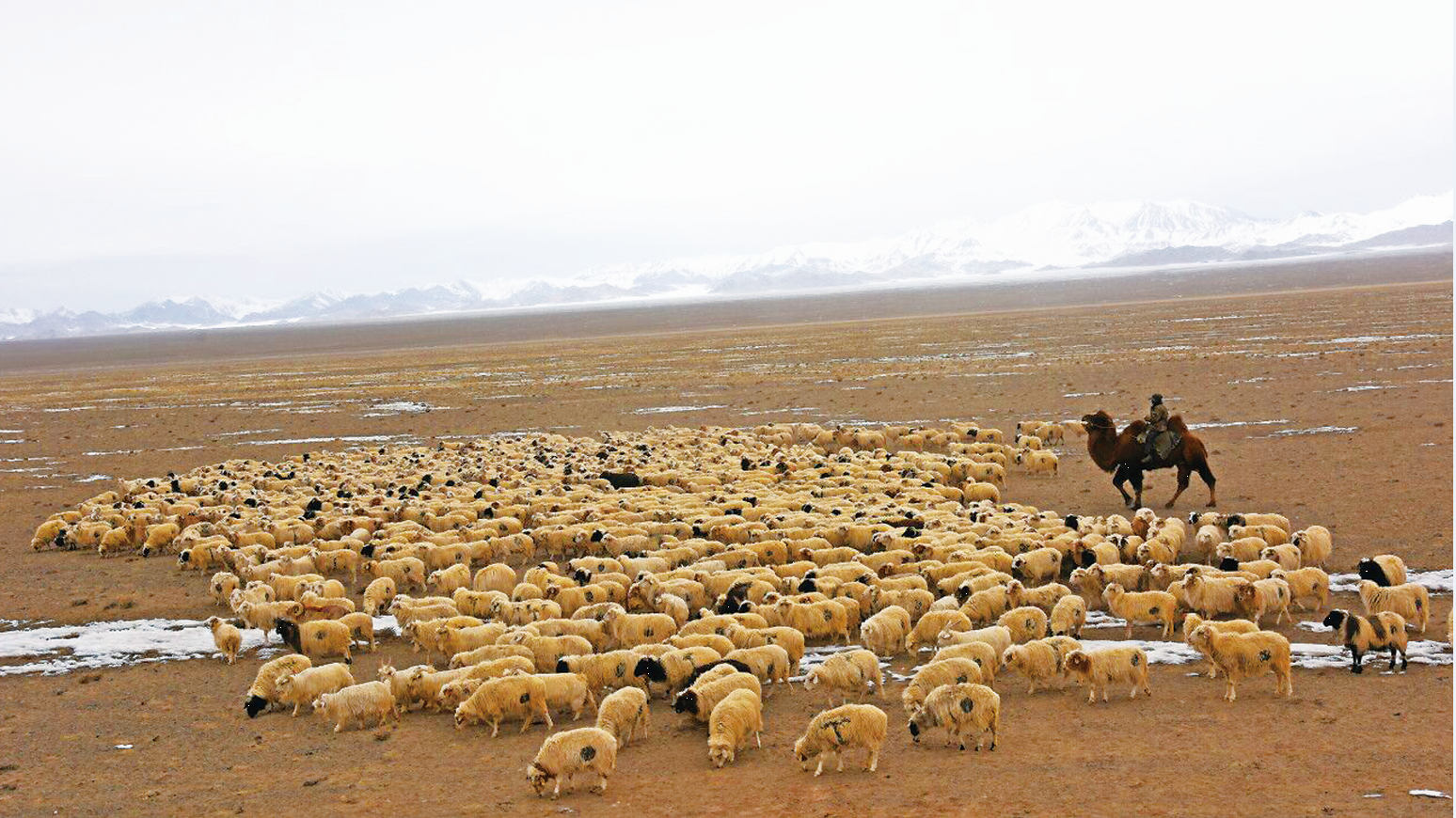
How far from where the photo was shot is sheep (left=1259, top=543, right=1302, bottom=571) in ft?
47.5

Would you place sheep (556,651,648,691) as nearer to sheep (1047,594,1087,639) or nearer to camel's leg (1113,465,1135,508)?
sheep (1047,594,1087,639)

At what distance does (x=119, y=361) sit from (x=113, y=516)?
102645 millimetres

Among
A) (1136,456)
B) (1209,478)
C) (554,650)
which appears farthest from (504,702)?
(1209,478)

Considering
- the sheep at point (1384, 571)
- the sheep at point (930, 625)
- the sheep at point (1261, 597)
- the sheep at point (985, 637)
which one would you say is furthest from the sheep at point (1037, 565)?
the sheep at point (1384, 571)

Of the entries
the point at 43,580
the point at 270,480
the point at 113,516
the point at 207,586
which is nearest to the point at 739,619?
the point at 207,586

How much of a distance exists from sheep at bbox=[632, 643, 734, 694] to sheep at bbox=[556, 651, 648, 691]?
10 cm

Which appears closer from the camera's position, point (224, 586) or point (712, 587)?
point (712, 587)

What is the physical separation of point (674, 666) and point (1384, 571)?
28.9 feet

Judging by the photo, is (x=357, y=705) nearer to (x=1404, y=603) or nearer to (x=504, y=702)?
(x=504, y=702)

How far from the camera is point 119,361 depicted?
364 feet

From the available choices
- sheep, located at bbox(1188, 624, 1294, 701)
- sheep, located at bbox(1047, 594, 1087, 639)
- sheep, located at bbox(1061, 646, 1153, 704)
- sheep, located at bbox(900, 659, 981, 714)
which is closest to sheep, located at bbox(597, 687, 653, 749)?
sheep, located at bbox(900, 659, 981, 714)

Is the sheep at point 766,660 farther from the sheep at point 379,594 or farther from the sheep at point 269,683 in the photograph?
the sheep at point 379,594

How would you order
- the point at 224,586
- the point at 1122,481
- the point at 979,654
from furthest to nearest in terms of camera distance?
1. the point at 1122,481
2. the point at 224,586
3. the point at 979,654

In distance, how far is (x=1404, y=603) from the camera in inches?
485
